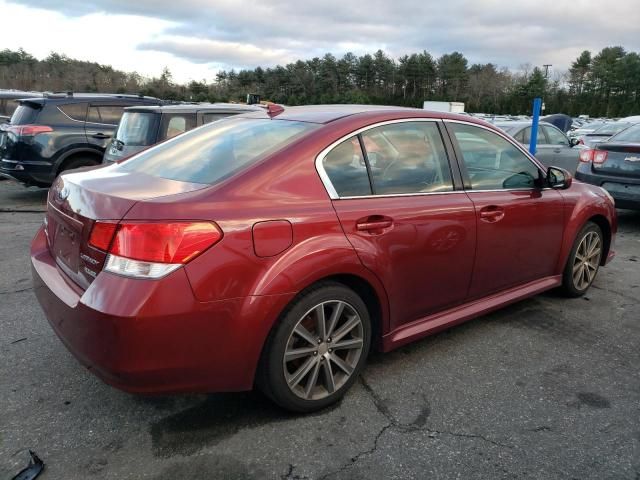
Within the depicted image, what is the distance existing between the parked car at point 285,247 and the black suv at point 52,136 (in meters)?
5.95

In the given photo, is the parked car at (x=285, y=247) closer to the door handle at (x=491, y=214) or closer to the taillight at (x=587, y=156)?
Result: the door handle at (x=491, y=214)

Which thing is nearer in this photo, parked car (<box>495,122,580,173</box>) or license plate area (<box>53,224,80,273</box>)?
license plate area (<box>53,224,80,273</box>)

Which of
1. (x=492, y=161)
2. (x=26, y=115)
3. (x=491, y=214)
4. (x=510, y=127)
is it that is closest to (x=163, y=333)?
(x=491, y=214)

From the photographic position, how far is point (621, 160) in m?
7.18

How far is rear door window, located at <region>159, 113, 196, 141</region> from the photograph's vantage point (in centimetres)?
693

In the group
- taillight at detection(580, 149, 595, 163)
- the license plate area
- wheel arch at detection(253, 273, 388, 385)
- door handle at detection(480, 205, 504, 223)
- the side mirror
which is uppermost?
the side mirror

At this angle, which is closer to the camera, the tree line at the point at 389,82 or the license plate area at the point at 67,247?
the license plate area at the point at 67,247

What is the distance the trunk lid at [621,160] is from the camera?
700 cm

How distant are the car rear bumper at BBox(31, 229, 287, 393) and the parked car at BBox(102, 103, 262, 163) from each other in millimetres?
4830

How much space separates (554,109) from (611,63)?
61.9ft

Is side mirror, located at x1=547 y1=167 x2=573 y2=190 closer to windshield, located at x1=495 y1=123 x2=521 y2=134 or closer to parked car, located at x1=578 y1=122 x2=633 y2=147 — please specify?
windshield, located at x1=495 y1=123 x2=521 y2=134

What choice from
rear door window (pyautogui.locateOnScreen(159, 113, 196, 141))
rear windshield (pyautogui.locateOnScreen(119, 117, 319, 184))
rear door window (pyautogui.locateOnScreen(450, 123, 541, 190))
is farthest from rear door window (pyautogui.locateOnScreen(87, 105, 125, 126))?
rear door window (pyautogui.locateOnScreen(450, 123, 541, 190))

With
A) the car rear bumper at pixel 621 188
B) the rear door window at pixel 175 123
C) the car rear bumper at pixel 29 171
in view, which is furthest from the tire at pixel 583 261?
the car rear bumper at pixel 29 171

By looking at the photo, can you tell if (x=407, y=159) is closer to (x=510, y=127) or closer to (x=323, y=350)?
(x=323, y=350)
